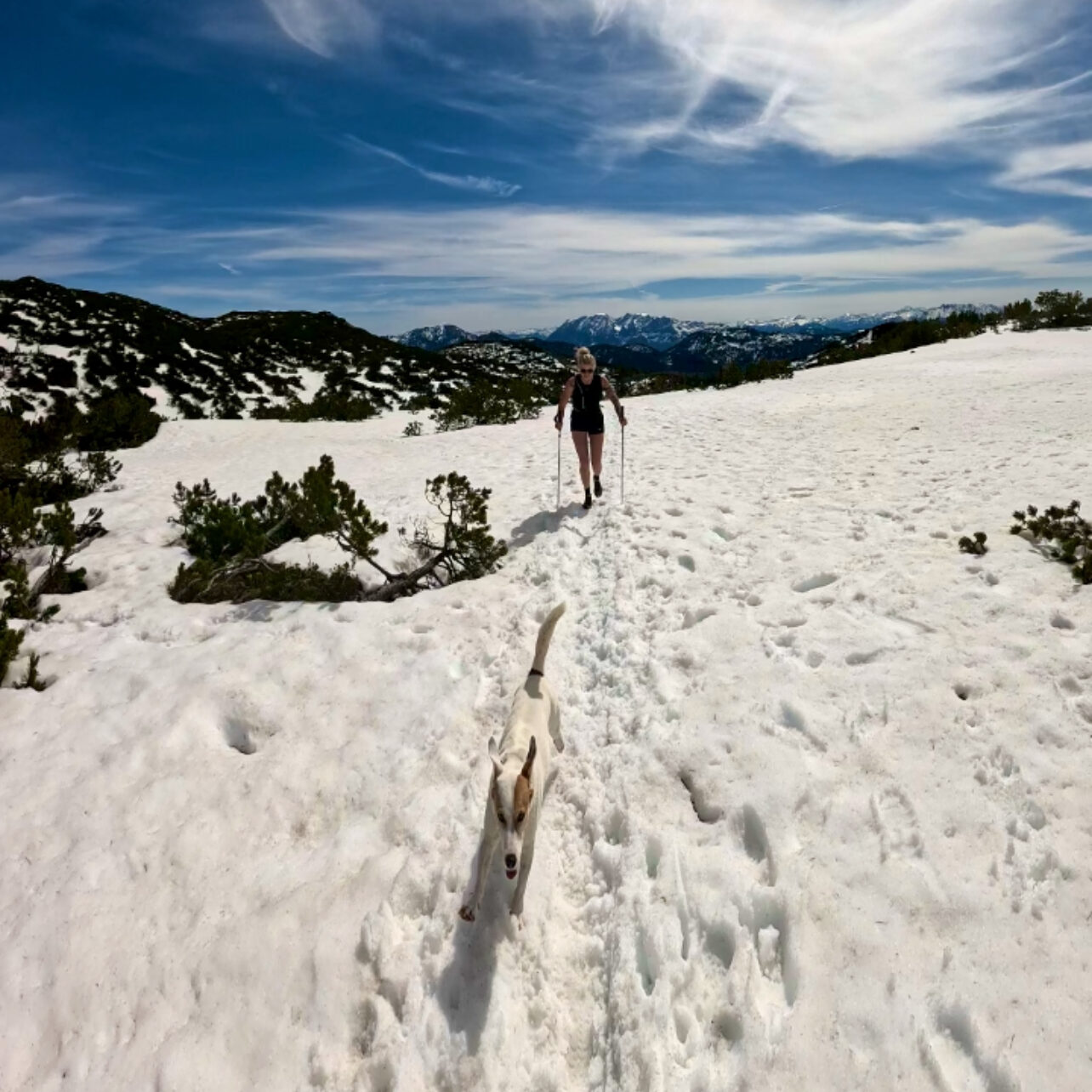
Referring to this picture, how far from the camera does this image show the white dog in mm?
3422

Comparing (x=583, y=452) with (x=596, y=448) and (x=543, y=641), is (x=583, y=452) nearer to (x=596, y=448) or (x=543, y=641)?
(x=596, y=448)

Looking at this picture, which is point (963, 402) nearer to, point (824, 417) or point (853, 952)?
point (824, 417)

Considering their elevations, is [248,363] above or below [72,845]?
above

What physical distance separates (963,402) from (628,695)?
53.2 ft

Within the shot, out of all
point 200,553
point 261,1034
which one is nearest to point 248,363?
point 200,553

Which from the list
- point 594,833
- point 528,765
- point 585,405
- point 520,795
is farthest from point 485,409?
point 520,795

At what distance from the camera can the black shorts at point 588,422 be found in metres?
10.2

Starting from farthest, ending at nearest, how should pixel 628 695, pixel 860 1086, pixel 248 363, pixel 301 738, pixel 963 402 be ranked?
pixel 248 363
pixel 963 402
pixel 628 695
pixel 301 738
pixel 860 1086

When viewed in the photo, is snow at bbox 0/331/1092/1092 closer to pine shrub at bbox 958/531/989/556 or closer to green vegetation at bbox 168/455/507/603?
pine shrub at bbox 958/531/989/556

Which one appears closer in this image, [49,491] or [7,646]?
[7,646]

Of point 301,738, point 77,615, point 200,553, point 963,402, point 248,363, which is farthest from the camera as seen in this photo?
point 248,363

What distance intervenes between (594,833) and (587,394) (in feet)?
24.4

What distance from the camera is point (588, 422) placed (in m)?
10.2

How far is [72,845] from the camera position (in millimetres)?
4551
